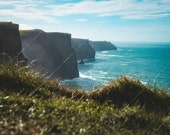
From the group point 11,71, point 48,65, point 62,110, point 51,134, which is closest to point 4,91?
point 11,71

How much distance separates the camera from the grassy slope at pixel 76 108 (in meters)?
6.86

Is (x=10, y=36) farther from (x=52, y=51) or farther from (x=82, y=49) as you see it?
(x=82, y=49)

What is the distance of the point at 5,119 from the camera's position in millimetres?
6836

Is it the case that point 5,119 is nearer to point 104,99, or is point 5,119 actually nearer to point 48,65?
point 104,99

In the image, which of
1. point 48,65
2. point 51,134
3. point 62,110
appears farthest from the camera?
point 48,65

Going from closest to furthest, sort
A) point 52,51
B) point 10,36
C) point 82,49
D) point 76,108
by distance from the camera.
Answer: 1. point 76,108
2. point 10,36
3. point 52,51
4. point 82,49

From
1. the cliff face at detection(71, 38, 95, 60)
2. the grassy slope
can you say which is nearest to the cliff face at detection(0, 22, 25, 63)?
the grassy slope

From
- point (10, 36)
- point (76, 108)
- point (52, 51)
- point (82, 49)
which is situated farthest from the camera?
point (82, 49)

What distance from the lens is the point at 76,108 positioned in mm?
8375

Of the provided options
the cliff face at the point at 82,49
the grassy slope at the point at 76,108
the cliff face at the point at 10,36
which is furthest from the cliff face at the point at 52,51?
the grassy slope at the point at 76,108

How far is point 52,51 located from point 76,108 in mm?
92184

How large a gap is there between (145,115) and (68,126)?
2.40 meters

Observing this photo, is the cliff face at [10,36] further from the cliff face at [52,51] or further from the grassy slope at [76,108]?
the grassy slope at [76,108]

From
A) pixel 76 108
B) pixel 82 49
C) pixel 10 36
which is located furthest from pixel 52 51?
pixel 76 108
